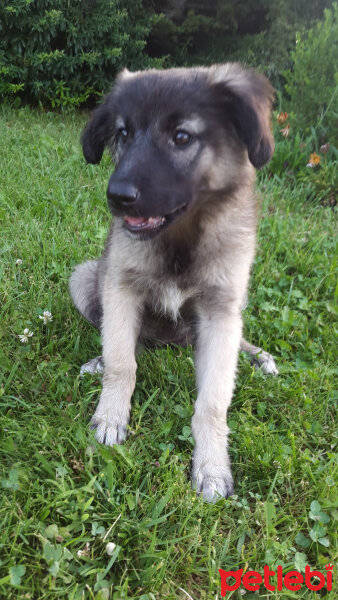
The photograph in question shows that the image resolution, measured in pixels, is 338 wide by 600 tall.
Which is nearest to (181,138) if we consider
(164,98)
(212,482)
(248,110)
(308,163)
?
(164,98)

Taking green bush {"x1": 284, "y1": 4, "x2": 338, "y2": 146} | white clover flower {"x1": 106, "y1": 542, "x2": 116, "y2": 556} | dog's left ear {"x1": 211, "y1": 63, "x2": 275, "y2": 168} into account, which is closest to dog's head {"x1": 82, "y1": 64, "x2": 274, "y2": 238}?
dog's left ear {"x1": 211, "y1": 63, "x2": 275, "y2": 168}

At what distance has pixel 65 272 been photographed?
3.18 metres

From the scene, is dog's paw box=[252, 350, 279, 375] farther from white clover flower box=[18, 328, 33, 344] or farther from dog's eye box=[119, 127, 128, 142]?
dog's eye box=[119, 127, 128, 142]

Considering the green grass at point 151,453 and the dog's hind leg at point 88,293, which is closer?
the green grass at point 151,453

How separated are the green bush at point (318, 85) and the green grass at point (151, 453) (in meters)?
2.03

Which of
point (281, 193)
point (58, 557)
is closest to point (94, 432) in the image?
point (58, 557)

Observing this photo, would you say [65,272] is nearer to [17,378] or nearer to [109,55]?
[17,378]

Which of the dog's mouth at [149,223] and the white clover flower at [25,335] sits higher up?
the dog's mouth at [149,223]

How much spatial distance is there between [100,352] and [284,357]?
1027 millimetres

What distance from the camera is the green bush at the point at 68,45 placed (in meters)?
6.10

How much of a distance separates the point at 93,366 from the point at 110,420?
429 millimetres

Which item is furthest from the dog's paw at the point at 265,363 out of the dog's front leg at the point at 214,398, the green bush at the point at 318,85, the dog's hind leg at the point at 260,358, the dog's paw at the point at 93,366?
the green bush at the point at 318,85

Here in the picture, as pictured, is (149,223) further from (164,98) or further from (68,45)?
(68,45)

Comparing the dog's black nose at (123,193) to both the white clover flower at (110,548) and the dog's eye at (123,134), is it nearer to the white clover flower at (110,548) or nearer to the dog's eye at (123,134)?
the dog's eye at (123,134)
